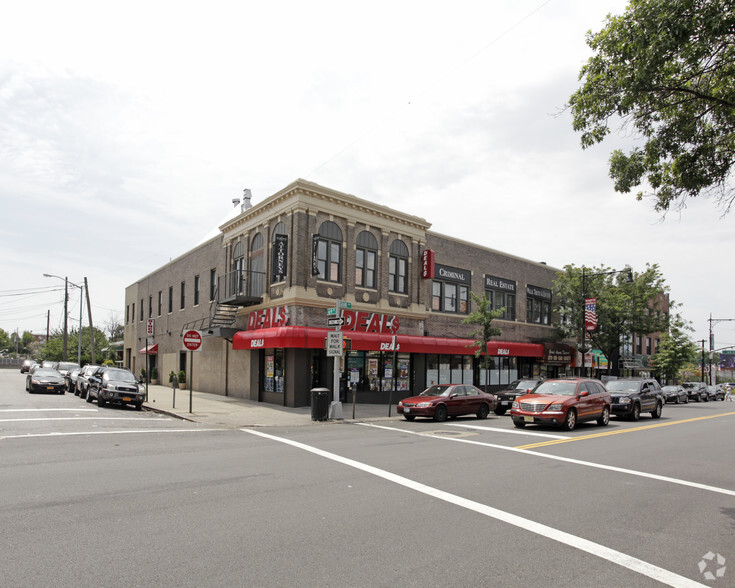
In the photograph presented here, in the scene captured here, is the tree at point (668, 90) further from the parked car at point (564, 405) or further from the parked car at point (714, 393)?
the parked car at point (714, 393)

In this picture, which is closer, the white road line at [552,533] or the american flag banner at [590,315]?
the white road line at [552,533]

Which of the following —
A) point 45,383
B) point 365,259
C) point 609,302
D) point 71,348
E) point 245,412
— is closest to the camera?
point 245,412

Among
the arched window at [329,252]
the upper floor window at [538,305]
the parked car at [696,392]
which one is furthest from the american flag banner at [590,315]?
the parked car at [696,392]

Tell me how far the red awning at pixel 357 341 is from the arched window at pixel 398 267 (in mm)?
2591

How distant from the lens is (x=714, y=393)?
155 feet

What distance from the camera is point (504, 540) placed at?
18.1 ft

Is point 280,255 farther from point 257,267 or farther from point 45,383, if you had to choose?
point 45,383

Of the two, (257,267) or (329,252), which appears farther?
(257,267)

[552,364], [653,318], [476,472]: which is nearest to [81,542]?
[476,472]

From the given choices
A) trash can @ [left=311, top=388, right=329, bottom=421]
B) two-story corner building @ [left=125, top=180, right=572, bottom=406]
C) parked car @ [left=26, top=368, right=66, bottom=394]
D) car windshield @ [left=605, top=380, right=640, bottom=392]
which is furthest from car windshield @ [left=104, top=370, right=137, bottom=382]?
car windshield @ [left=605, top=380, right=640, bottom=392]

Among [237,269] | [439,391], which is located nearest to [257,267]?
[237,269]

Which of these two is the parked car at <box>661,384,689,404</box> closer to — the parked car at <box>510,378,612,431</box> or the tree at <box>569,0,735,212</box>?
the parked car at <box>510,378,612,431</box>

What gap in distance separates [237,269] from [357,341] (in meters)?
8.75

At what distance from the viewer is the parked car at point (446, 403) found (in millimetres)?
18531
